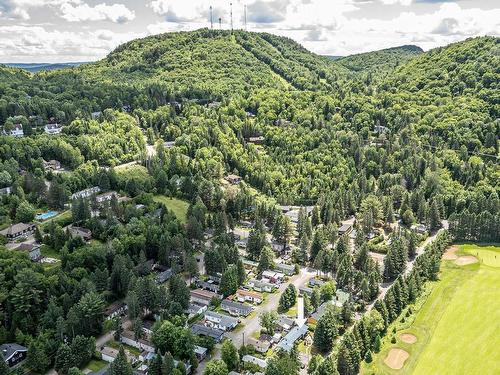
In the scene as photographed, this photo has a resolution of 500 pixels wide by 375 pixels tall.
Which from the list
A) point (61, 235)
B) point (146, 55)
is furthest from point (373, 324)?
point (146, 55)

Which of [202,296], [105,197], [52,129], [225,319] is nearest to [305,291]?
[225,319]

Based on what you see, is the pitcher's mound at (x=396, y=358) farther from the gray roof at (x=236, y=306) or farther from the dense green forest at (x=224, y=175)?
the gray roof at (x=236, y=306)

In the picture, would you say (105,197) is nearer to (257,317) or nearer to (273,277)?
(273,277)

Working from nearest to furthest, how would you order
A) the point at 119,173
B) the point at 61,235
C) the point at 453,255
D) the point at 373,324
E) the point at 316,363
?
the point at 316,363, the point at 373,324, the point at 61,235, the point at 453,255, the point at 119,173

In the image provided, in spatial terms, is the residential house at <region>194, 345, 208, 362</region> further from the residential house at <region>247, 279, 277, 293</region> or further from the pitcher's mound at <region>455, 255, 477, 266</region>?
the pitcher's mound at <region>455, 255, 477, 266</region>

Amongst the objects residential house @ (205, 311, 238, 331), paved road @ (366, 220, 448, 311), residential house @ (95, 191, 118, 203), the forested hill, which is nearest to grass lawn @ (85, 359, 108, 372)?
residential house @ (205, 311, 238, 331)

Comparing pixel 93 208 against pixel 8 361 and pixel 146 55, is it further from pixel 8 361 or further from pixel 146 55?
pixel 146 55

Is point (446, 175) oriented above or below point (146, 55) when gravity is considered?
below
